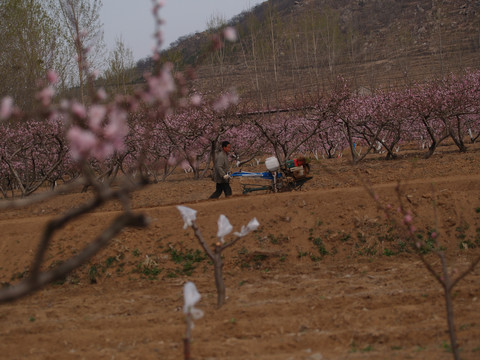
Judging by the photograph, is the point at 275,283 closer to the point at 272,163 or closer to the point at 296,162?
the point at 272,163

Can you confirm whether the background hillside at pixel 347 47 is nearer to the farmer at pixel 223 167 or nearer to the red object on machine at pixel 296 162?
the red object on machine at pixel 296 162

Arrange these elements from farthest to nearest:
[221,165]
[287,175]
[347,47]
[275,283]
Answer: [347,47] < [287,175] < [221,165] < [275,283]

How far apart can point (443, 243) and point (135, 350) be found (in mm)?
7334

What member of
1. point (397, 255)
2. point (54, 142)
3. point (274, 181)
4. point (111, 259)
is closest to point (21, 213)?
point (54, 142)

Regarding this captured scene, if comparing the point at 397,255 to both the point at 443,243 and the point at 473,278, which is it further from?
the point at 473,278

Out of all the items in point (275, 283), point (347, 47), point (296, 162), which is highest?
point (347, 47)

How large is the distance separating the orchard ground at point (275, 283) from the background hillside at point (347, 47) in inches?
1116

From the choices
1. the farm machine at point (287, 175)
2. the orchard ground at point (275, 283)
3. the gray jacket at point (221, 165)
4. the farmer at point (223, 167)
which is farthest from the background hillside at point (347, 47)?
the orchard ground at point (275, 283)

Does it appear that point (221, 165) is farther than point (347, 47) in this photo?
No

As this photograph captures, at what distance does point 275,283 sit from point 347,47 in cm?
4733

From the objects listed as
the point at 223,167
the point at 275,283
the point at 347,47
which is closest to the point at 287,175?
the point at 223,167

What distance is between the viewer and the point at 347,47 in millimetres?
53438

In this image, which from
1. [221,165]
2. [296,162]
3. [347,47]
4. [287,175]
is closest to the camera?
[221,165]

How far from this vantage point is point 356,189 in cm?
1305
